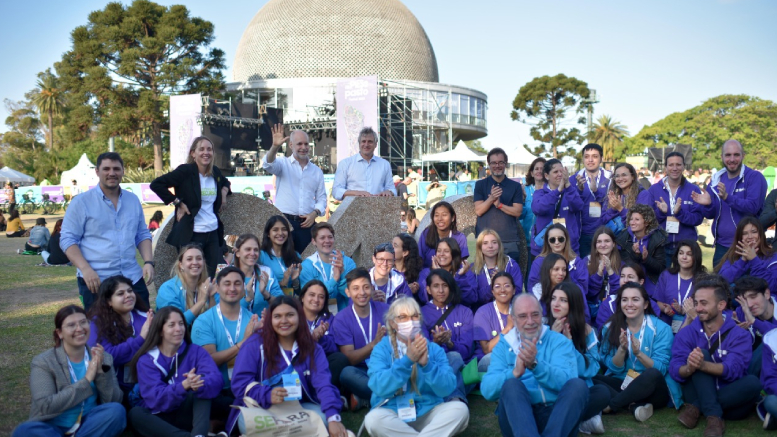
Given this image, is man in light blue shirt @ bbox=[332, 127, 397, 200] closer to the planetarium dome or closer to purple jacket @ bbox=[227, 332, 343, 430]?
purple jacket @ bbox=[227, 332, 343, 430]

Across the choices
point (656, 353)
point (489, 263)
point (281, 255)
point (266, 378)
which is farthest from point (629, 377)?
point (281, 255)

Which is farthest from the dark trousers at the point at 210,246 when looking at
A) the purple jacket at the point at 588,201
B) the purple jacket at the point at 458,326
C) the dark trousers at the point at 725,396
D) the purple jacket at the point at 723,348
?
the dark trousers at the point at 725,396

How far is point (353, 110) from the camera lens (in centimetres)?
2736

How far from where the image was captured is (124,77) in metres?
40.9

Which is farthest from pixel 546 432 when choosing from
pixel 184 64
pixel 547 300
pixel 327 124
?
pixel 184 64

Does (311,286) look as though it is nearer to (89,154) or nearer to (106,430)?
(106,430)

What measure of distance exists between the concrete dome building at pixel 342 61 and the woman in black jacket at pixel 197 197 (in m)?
38.9

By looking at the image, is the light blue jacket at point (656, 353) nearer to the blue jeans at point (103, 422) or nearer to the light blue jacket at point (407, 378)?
the light blue jacket at point (407, 378)

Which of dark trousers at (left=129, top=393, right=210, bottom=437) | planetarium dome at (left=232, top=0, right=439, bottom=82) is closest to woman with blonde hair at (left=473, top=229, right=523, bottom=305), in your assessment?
dark trousers at (left=129, top=393, right=210, bottom=437)

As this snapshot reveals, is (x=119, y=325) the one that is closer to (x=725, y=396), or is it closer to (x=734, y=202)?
(x=725, y=396)

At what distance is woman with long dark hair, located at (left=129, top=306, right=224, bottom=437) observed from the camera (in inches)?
169

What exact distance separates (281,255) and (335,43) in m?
50.5

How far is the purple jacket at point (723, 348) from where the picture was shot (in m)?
4.80

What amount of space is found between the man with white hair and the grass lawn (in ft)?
1.77
